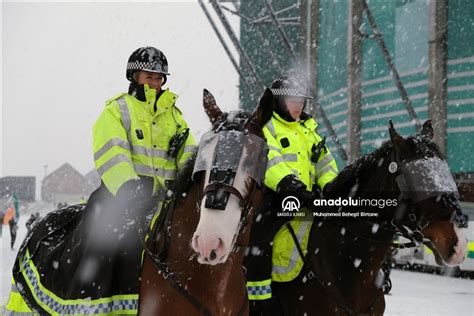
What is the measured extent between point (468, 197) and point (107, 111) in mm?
14624

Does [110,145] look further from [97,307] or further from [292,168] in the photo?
[292,168]

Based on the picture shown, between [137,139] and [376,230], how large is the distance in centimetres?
201

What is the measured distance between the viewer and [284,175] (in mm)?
6164

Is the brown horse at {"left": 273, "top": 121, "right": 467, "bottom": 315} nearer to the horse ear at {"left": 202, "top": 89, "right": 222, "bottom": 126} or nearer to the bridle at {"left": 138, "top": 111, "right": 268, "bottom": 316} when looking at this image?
the bridle at {"left": 138, "top": 111, "right": 268, "bottom": 316}

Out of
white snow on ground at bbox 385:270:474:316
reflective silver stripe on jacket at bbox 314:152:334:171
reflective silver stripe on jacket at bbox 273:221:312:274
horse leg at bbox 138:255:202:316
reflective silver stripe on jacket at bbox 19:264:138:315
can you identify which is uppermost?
reflective silver stripe on jacket at bbox 314:152:334:171

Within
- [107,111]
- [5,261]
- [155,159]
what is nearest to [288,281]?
[155,159]

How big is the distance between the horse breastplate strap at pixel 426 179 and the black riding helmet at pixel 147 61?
2010mm

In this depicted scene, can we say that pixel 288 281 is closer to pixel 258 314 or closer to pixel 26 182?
pixel 258 314

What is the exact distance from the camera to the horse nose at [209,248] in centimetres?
379

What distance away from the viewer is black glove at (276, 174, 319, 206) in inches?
238

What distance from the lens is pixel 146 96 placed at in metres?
5.69

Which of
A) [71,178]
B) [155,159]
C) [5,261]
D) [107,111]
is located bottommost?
[5,261]

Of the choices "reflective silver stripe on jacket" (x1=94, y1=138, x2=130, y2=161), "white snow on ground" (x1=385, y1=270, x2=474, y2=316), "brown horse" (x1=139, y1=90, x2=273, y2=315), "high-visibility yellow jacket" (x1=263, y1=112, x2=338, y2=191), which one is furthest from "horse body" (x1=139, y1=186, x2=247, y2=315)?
"white snow on ground" (x1=385, y1=270, x2=474, y2=316)

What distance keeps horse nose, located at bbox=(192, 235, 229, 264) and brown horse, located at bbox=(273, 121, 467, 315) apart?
218 cm
